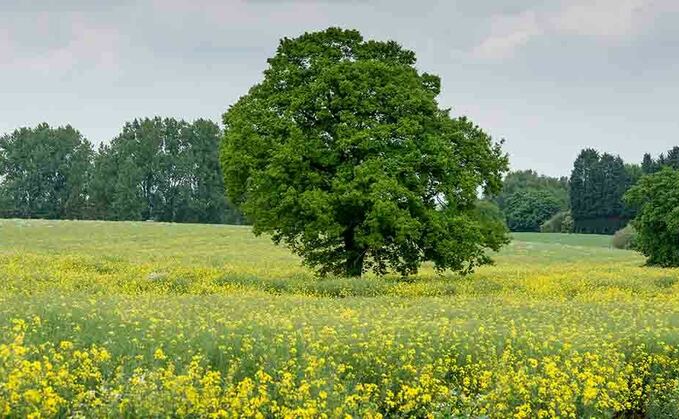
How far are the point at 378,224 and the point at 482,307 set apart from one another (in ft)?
31.9

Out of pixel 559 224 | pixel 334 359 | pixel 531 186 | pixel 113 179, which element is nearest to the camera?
pixel 334 359

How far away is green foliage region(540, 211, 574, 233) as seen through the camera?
483ft

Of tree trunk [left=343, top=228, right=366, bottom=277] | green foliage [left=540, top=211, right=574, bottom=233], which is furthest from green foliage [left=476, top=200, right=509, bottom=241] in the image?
green foliage [left=540, top=211, right=574, bottom=233]

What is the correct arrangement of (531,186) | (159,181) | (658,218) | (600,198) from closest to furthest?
(658,218) → (159,181) → (600,198) → (531,186)

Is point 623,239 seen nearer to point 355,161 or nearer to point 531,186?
point 531,186

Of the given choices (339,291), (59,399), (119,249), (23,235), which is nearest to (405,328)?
(59,399)

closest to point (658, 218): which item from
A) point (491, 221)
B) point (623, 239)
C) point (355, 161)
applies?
point (491, 221)

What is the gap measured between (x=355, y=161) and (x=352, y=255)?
14.6 feet

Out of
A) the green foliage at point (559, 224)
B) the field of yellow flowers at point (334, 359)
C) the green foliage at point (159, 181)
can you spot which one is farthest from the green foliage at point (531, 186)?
the field of yellow flowers at point (334, 359)

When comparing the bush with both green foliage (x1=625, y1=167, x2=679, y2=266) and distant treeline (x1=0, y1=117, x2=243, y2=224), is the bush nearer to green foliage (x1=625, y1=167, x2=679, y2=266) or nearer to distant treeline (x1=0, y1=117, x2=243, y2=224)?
green foliage (x1=625, y1=167, x2=679, y2=266)

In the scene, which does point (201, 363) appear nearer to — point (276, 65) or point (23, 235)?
point (276, 65)

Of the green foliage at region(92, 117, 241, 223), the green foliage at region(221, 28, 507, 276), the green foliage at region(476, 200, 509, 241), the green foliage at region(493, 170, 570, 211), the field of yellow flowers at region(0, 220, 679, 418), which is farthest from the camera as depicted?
the green foliage at region(493, 170, 570, 211)

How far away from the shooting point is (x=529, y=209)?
160 metres

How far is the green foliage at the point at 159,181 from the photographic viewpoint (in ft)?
385
